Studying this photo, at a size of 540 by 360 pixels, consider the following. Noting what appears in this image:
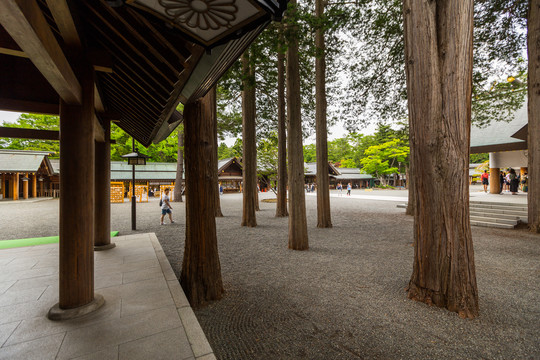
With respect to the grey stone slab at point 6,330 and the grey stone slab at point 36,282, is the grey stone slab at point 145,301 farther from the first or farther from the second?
the grey stone slab at point 36,282

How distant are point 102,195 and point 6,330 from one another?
304 centimetres

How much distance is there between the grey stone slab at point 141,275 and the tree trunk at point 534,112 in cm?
1027

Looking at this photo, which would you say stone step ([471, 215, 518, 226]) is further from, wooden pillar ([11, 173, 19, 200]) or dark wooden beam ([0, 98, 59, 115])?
wooden pillar ([11, 173, 19, 200])

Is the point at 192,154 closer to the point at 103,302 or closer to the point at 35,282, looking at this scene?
the point at 103,302

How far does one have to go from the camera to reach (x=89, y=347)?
2037 millimetres

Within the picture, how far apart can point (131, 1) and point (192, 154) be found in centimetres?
235

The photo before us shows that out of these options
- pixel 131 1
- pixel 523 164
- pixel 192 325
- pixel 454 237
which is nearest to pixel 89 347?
pixel 192 325

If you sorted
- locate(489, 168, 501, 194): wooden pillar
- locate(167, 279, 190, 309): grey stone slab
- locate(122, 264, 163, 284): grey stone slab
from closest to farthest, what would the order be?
locate(167, 279, 190, 309): grey stone slab < locate(122, 264, 163, 284): grey stone slab < locate(489, 168, 501, 194): wooden pillar

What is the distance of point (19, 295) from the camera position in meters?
3.01

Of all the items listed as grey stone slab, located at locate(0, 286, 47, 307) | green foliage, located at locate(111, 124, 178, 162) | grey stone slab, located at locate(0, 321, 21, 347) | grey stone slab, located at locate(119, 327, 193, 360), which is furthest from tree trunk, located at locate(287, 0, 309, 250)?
green foliage, located at locate(111, 124, 178, 162)

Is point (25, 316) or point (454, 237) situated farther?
point (454, 237)

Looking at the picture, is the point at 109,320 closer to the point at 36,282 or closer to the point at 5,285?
the point at 36,282

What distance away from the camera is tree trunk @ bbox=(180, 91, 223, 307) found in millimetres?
3258

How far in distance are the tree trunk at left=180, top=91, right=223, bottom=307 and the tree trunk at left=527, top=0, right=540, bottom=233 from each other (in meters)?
9.45
